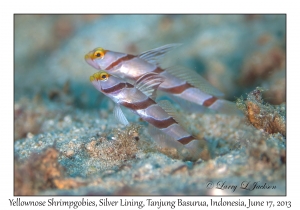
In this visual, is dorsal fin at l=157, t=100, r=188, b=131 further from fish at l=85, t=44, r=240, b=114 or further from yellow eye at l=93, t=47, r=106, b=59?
yellow eye at l=93, t=47, r=106, b=59

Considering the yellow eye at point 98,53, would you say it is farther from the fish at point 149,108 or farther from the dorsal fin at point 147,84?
→ the dorsal fin at point 147,84

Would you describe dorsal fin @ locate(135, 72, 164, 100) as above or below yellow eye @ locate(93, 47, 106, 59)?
below

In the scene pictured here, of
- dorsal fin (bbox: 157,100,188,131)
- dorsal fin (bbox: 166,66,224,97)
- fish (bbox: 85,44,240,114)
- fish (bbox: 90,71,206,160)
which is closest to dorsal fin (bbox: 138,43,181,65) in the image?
fish (bbox: 85,44,240,114)

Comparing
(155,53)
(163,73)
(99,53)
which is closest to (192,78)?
(163,73)

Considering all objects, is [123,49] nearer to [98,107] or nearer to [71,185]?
[98,107]

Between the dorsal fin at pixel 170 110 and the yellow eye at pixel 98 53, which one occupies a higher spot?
the yellow eye at pixel 98 53

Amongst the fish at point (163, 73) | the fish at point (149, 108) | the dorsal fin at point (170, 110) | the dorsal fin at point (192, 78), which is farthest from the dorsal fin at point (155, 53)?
the dorsal fin at point (170, 110)

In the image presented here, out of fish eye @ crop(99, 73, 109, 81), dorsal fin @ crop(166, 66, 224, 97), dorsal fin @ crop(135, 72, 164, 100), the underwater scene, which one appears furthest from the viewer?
dorsal fin @ crop(166, 66, 224, 97)
